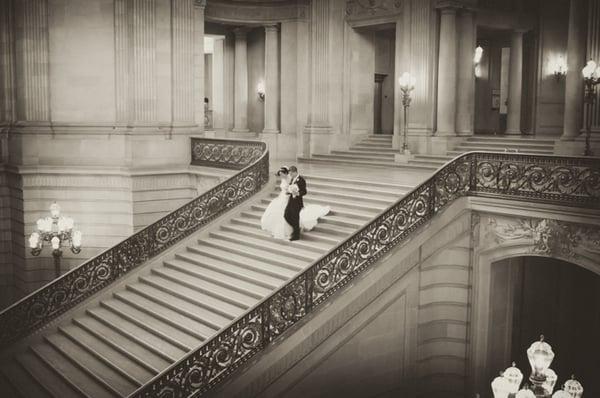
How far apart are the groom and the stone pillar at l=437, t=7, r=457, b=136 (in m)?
7.20

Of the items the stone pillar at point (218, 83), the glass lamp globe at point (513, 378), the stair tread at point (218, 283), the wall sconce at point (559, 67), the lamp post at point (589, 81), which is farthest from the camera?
the stone pillar at point (218, 83)

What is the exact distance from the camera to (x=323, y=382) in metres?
10.1

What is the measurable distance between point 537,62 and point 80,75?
46.6 ft

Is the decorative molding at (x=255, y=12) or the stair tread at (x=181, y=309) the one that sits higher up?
the decorative molding at (x=255, y=12)

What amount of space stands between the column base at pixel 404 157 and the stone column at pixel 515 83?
17.9 ft

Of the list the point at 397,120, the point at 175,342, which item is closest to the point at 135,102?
the point at 397,120

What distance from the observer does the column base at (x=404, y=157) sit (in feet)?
58.3

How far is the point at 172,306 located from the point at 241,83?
13652mm

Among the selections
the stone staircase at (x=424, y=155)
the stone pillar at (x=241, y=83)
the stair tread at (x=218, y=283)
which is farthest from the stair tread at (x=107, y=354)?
the stone pillar at (x=241, y=83)

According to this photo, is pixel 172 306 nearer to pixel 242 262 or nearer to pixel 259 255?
pixel 242 262

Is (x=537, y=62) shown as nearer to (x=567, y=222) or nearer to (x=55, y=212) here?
(x=567, y=222)

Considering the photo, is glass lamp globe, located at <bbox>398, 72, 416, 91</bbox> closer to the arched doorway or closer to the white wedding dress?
the arched doorway

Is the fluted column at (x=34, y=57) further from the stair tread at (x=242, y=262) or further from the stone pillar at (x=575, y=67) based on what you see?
the stone pillar at (x=575, y=67)

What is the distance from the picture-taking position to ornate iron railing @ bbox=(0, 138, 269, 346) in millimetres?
12141
